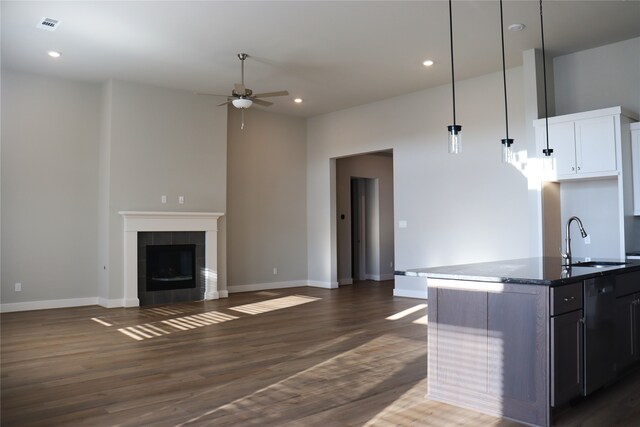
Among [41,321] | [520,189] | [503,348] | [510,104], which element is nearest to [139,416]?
[503,348]

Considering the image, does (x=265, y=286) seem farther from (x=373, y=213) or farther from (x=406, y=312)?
(x=406, y=312)

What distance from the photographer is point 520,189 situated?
676 cm

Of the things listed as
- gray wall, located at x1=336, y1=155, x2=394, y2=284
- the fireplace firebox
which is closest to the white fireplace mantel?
the fireplace firebox

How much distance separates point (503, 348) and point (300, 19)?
13.1 feet

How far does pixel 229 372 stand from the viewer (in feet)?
12.7

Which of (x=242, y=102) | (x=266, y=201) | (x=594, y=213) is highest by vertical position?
(x=242, y=102)

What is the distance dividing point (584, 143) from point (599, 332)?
3.01 m

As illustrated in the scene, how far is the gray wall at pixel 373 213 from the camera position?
10453 millimetres

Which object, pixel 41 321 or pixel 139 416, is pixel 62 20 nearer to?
pixel 41 321

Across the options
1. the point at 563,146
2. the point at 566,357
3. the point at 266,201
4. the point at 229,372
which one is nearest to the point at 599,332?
the point at 566,357

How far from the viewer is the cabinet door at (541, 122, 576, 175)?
5.64m

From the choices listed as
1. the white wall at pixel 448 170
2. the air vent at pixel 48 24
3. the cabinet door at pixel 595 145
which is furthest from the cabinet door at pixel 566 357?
the air vent at pixel 48 24

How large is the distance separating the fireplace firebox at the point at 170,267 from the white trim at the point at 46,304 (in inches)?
36.8

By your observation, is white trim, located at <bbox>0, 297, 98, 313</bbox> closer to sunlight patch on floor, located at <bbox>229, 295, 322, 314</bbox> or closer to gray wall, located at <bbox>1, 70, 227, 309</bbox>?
gray wall, located at <bbox>1, 70, 227, 309</bbox>
